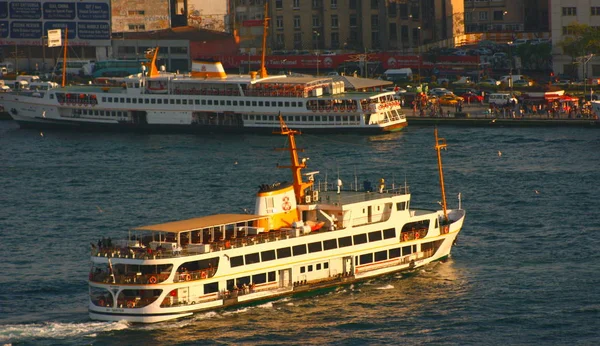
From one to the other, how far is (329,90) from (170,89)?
11.8m

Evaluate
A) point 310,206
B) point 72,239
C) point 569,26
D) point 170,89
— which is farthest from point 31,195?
point 569,26

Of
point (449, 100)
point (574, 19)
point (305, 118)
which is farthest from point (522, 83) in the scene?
point (305, 118)

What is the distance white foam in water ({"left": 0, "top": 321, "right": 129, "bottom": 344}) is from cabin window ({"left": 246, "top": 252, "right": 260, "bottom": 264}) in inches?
190

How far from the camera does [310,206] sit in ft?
171

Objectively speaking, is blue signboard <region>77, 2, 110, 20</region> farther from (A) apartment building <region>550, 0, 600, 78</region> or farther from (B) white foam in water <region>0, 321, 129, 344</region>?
(B) white foam in water <region>0, 321, 129, 344</region>

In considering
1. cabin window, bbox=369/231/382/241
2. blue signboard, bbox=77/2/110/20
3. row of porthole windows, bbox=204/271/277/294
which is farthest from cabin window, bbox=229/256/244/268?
blue signboard, bbox=77/2/110/20

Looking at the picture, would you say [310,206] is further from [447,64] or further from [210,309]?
[447,64]

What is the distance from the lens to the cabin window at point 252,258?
159 ft

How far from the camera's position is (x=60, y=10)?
460 feet

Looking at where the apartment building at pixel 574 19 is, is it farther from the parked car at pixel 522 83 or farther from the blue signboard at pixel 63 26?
the blue signboard at pixel 63 26

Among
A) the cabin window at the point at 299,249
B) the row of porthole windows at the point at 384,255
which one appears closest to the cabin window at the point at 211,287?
the cabin window at the point at 299,249

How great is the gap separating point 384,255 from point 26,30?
3763 inches

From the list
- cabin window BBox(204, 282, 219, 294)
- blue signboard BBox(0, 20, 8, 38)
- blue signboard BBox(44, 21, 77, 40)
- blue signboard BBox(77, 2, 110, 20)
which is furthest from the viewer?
blue signboard BBox(0, 20, 8, 38)

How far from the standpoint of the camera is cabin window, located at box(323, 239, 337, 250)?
50.7 m
